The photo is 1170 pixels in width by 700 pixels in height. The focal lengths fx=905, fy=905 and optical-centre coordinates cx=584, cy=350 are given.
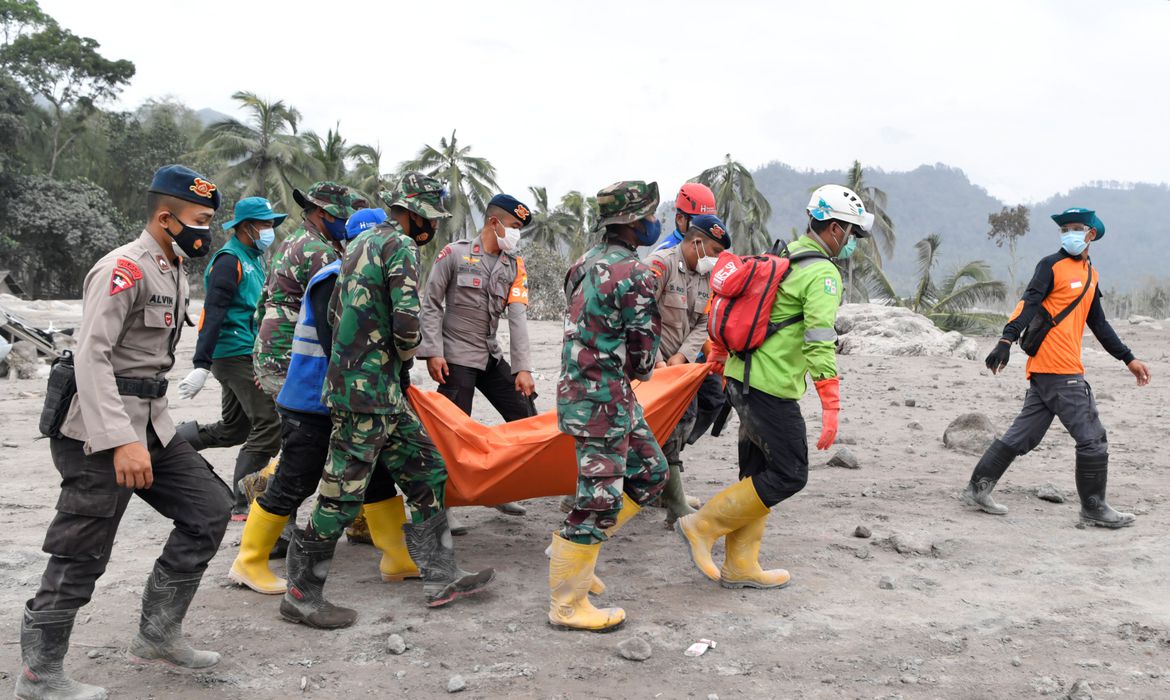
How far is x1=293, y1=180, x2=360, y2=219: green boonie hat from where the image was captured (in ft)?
15.8

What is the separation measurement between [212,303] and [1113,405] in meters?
10.3

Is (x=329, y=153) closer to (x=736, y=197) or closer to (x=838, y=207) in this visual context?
(x=736, y=197)

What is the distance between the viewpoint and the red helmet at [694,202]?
18.9ft

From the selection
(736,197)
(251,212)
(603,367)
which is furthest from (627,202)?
(736,197)

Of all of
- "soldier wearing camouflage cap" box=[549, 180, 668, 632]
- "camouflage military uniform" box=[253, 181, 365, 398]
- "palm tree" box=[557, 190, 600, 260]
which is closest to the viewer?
"soldier wearing camouflage cap" box=[549, 180, 668, 632]

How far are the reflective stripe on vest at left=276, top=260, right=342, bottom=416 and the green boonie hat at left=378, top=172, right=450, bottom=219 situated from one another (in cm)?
42

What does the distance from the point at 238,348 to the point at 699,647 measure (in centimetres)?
339

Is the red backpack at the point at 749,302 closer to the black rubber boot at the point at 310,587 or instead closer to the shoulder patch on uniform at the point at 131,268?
the black rubber boot at the point at 310,587

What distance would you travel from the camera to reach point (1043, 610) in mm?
4391

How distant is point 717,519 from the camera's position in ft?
15.2

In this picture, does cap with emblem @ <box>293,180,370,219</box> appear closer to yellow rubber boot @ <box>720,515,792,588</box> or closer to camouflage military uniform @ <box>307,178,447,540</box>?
camouflage military uniform @ <box>307,178,447,540</box>

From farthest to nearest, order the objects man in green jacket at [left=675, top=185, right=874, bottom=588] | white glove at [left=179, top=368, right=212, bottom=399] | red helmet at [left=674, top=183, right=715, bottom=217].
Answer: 1. red helmet at [left=674, top=183, right=715, bottom=217]
2. white glove at [left=179, top=368, right=212, bottom=399]
3. man in green jacket at [left=675, top=185, right=874, bottom=588]

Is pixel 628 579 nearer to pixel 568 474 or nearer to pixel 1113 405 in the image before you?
pixel 568 474

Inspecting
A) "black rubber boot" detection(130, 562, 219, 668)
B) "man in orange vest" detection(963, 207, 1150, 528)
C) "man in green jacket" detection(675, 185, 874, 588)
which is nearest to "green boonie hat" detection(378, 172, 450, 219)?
"man in green jacket" detection(675, 185, 874, 588)
